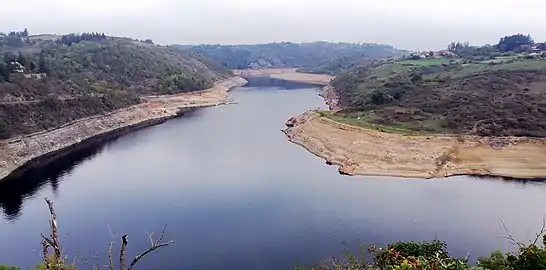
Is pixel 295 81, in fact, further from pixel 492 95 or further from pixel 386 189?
pixel 386 189

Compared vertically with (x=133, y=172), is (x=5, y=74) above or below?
above

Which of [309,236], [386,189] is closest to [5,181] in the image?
[309,236]

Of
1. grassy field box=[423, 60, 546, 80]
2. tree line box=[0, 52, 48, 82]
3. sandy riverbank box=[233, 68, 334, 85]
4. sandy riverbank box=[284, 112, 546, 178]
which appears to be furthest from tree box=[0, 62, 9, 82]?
sandy riverbank box=[233, 68, 334, 85]

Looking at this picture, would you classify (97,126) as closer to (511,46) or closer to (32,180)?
(32,180)

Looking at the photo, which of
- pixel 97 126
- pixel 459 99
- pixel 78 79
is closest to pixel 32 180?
pixel 97 126

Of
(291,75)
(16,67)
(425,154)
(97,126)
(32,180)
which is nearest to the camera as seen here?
(32,180)

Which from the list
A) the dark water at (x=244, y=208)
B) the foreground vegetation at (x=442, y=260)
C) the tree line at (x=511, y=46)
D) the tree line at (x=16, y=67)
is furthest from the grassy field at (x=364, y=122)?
the tree line at (x=511, y=46)
